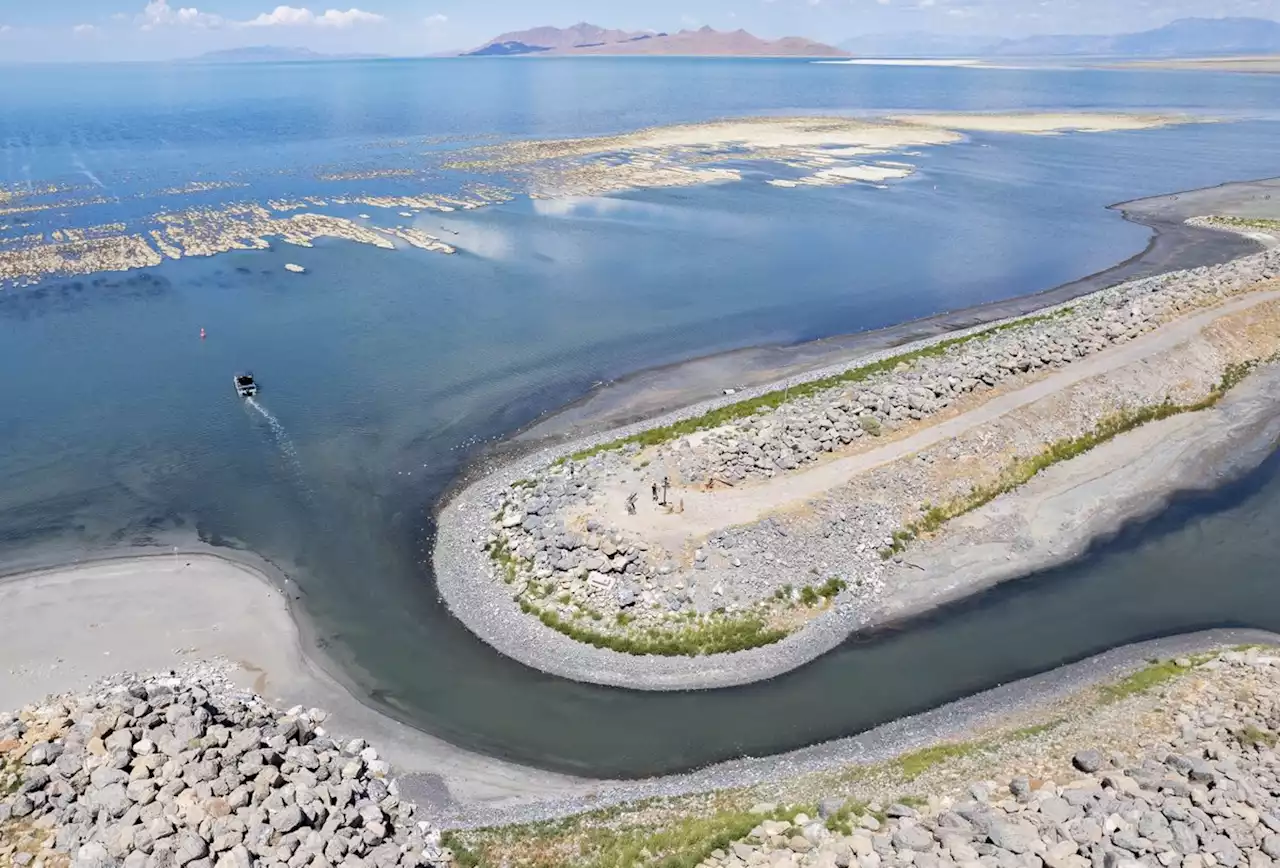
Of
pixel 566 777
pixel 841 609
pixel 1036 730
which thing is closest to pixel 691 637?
pixel 841 609

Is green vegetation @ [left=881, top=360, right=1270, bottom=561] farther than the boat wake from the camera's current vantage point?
No

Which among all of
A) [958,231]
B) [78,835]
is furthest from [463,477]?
[958,231]

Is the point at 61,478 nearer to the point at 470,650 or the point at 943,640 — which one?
the point at 470,650

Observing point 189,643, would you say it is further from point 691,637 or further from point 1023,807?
point 1023,807

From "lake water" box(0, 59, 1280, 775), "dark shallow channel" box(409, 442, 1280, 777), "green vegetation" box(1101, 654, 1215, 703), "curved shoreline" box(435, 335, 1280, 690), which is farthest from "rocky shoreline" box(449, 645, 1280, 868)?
"curved shoreline" box(435, 335, 1280, 690)

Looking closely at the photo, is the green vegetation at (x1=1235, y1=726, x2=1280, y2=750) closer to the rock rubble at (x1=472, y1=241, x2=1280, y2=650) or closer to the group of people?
the rock rubble at (x1=472, y1=241, x2=1280, y2=650)

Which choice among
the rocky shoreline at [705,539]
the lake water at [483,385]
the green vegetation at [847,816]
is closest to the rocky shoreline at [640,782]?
the green vegetation at [847,816]
